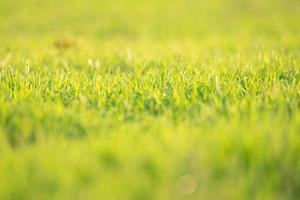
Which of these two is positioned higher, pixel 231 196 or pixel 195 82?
pixel 195 82

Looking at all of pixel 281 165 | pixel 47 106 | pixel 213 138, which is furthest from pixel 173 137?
pixel 47 106

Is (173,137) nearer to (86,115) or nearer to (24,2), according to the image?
(86,115)

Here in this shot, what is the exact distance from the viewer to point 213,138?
228 cm

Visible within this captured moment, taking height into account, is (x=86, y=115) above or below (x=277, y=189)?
above

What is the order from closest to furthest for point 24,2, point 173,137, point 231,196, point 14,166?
1. point 231,196
2. point 14,166
3. point 173,137
4. point 24,2

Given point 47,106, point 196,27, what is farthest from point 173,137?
point 196,27

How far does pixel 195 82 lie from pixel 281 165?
1.32 meters

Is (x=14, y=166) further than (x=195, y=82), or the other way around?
(x=195, y=82)

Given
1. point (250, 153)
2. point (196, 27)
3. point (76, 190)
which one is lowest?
point (76, 190)

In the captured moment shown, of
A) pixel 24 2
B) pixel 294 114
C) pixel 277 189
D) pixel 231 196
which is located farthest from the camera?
pixel 24 2

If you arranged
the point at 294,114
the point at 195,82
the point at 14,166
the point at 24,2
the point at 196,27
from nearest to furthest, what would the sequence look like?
1. the point at 14,166
2. the point at 294,114
3. the point at 195,82
4. the point at 196,27
5. the point at 24,2

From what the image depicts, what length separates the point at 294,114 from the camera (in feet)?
8.59

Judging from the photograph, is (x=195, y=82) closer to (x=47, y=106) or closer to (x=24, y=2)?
(x=47, y=106)

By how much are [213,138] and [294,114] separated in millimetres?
698
